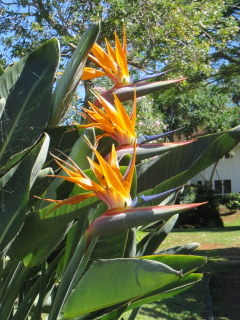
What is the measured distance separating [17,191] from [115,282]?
10.3 inches

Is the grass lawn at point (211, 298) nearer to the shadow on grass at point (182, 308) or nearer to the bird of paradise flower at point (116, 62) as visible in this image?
the shadow on grass at point (182, 308)

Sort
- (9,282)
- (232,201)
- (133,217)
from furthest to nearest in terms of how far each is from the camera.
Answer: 1. (232,201)
2. (9,282)
3. (133,217)

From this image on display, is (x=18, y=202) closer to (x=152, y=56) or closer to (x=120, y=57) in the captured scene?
(x=120, y=57)

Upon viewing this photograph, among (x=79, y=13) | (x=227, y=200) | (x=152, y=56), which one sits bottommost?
(x=227, y=200)

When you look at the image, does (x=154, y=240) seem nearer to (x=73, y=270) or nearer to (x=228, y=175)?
(x=73, y=270)

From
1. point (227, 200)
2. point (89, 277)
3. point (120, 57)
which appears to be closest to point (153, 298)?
point (89, 277)

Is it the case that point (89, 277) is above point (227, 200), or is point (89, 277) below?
above

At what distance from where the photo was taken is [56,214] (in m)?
1.02

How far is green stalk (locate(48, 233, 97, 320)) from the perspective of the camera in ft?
3.07

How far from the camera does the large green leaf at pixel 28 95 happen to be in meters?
1.19

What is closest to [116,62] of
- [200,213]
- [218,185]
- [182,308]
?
[182,308]

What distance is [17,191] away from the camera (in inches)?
40.8

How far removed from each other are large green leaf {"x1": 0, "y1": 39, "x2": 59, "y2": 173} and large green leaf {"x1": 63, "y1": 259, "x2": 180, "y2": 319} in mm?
356

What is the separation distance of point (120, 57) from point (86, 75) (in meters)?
0.16
